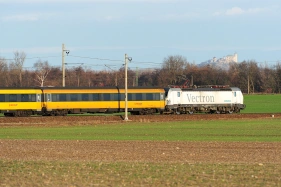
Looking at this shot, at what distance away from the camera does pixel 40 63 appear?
15675 cm

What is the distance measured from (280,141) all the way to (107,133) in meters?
13.6

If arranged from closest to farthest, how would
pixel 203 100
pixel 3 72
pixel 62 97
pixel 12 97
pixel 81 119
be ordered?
1. pixel 81 119
2. pixel 12 97
3. pixel 62 97
4. pixel 203 100
5. pixel 3 72

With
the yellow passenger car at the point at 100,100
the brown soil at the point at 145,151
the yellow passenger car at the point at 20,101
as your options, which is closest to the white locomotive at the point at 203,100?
the yellow passenger car at the point at 100,100

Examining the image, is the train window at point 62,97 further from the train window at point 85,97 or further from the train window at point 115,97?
the train window at point 115,97

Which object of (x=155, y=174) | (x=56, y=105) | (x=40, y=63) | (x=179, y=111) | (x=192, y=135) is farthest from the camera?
(x=40, y=63)

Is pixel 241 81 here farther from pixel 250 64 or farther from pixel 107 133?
pixel 107 133

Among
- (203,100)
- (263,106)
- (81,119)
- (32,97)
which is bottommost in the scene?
(81,119)

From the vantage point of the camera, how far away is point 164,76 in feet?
479

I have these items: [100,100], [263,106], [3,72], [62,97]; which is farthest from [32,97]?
[3,72]

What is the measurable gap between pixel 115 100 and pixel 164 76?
79.9m

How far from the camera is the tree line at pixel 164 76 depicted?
13938cm

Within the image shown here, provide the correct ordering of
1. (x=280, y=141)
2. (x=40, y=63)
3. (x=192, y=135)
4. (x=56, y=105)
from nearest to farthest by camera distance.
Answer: (x=280, y=141)
(x=192, y=135)
(x=56, y=105)
(x=40, y=63)

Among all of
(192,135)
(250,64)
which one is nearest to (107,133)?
(192,135)

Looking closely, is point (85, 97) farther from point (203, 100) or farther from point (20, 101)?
point (203, 100)
